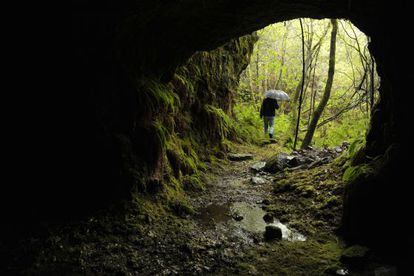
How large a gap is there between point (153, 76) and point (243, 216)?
3272 mm

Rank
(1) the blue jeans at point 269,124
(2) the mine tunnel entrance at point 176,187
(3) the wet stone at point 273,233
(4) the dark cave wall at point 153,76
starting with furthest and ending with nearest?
(1) the blue jeans at point 269,124, (3) the wet stone at point 273,233, (4) the dark cave wall at point 153,76, (2) the mine tunnel entrance at point 176,187

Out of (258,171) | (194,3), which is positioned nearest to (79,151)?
(194,3)

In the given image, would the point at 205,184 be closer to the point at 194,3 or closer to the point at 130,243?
the point at 130,243

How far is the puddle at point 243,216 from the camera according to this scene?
472cm

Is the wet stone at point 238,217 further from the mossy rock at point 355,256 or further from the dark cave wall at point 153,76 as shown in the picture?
the mossy rock at point 355,256

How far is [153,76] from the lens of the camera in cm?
580

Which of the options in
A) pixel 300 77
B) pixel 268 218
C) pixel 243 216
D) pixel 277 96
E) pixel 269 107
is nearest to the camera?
pixel 268 218

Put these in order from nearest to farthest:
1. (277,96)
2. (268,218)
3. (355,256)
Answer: (355,256)
(268,218)
(277,96)

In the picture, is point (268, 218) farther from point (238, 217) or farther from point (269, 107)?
point (269, 107)

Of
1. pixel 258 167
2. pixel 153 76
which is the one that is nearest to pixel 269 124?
pixel 258 167

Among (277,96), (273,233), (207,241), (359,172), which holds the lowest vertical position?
(207,241)

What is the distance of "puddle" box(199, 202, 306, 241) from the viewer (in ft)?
15.5

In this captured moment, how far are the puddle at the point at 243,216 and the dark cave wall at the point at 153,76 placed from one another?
2.96 feet

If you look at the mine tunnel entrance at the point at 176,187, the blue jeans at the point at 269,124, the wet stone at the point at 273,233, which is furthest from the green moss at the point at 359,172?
the blue jeans at the point at 269,124
